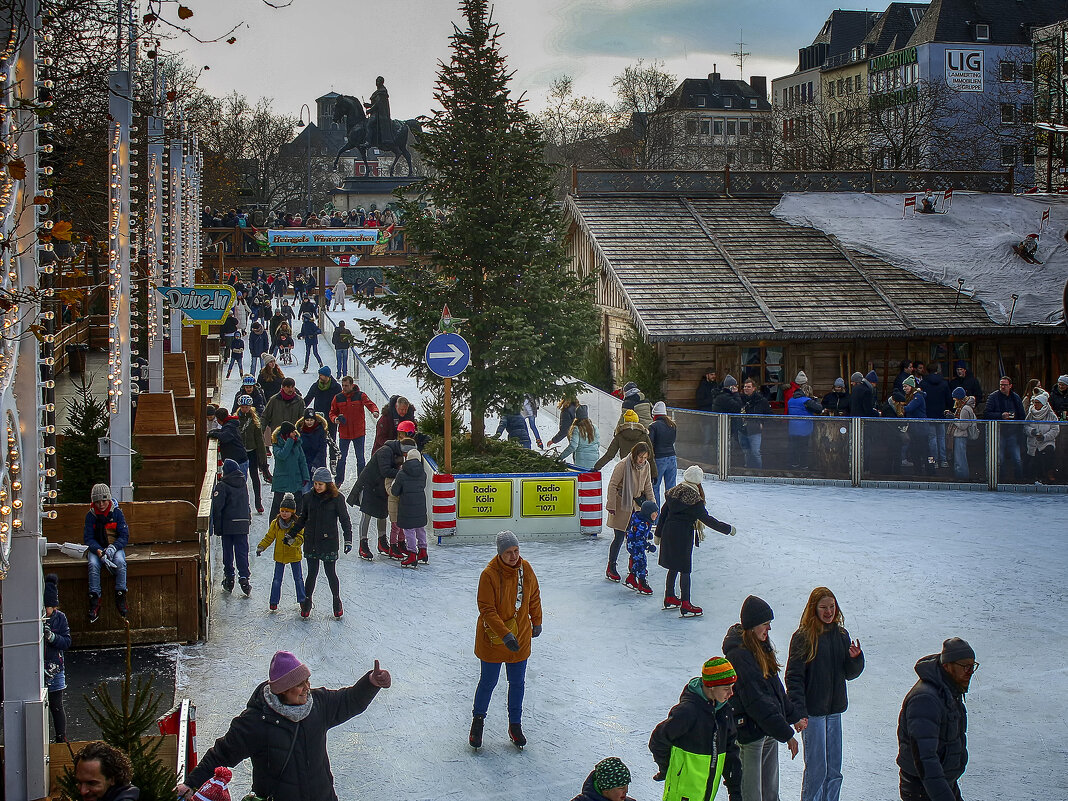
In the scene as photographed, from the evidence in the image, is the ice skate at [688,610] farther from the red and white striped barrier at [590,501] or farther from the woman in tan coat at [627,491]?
the red and white striped barrier at [590,501]

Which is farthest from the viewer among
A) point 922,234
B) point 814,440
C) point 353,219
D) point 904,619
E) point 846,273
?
point 353,219

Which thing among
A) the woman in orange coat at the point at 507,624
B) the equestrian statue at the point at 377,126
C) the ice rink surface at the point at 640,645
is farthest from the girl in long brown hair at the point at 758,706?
the equestrian statue at the point at 377,126

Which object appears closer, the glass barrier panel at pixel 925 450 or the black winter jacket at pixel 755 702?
the black winter jacket at pixel 755 702

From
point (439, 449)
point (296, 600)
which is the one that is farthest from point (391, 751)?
point (439, 449)

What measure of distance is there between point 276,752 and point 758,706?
2.71m

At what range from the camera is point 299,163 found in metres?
80.7

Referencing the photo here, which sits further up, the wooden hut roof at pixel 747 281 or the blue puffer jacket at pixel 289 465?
the wooden hut roof at pixel 747 281

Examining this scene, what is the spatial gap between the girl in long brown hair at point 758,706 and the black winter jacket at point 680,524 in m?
4.57

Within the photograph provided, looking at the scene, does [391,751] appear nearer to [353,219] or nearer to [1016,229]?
[1016,229]

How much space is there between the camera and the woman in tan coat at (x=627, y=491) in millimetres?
13406

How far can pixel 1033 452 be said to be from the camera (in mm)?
19375

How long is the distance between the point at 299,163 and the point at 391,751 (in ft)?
248

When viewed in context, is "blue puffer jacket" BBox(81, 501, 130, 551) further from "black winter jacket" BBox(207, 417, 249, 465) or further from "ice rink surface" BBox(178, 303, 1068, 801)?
"black winter jacket" BBox(207, 417, 249, 465)

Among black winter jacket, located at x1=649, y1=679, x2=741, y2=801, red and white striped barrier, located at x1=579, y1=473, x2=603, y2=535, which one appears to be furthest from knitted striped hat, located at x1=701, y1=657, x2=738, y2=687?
red and white striped barrier, located at x1=579, y1=473, x2=603, y2=535
